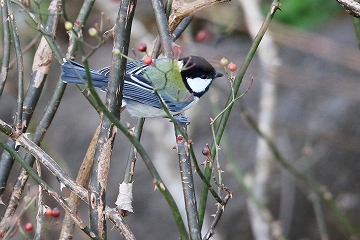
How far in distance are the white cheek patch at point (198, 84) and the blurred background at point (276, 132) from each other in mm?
1114

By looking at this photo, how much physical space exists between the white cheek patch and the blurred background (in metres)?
1.11

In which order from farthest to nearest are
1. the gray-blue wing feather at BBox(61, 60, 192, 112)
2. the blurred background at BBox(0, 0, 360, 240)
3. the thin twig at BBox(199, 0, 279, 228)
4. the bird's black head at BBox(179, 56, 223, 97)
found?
the blurred background at BBox(0, 0, 360, 240) → the bird's black head at BBox(179, 56, 223, 97) → the gray-blue wing feather at BBox(61, 60, 192, 112) → the thin twig at BBox(199, 0, 279, 228)

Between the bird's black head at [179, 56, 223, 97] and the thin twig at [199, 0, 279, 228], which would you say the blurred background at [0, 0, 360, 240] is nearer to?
the bird's black head at [179, 56, 223, 97]

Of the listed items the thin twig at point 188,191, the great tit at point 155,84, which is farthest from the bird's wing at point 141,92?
the thin twig at point 188,191

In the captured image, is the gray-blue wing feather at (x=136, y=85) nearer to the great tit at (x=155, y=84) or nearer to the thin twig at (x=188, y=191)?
the great tit at (x=155, y=84)

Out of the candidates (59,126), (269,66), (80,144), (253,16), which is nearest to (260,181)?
(269,66)

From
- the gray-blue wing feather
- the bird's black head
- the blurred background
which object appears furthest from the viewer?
the blurred background

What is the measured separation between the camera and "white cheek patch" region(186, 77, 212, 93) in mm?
2973

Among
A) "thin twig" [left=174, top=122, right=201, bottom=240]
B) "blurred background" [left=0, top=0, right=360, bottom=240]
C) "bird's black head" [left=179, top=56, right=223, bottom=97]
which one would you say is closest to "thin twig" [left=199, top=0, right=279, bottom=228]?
"thin twig" [left=174, top=122, right=201, bottom=240]

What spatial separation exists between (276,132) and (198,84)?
8.26 feet

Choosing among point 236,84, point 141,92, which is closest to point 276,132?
point 141,92

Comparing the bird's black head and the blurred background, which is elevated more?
the bird's black head

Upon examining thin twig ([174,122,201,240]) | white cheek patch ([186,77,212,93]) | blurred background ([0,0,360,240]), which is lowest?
blurred background ([0,0,360,240])

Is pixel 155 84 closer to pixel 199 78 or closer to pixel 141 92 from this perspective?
pixel 141 92
